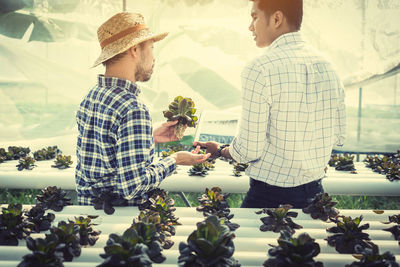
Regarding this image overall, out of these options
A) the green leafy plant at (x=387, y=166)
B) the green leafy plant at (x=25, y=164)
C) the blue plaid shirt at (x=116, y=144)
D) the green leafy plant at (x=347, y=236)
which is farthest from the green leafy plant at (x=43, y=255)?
the green leafy plant at (x=387, y=166)

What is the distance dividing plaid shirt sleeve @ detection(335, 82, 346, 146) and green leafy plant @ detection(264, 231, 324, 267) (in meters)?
1.13

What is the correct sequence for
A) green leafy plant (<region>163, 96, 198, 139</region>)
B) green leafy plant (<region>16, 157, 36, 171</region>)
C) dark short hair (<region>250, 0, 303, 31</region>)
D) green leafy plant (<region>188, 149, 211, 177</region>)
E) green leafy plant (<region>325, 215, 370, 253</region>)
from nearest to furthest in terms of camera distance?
green leafy plant (<region>325, 215, 370, 253</region>)
dark short hair (<region>250, 0, 303, 31</region>)
green leafy plant (<region>163, 96, 198, 139</region>)
green leafy plant (<region>188, 149, 211, 177</region>)
green leafy plant (<region>16, 157, 36, 171</region>)

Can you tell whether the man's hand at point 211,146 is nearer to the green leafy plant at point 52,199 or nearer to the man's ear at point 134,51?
the man's ear at point 134,51

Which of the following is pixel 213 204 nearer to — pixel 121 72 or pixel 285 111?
pixel 285 111

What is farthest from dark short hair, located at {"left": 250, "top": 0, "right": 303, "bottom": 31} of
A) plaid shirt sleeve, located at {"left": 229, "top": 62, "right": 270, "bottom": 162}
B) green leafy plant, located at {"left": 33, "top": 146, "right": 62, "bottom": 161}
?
green leafy plant, located at {"left": 33, "top": 146, "right": 62, "bottom": 161}

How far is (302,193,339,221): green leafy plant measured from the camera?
1958mm

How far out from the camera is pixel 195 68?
5000 mm

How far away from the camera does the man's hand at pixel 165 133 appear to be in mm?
2920

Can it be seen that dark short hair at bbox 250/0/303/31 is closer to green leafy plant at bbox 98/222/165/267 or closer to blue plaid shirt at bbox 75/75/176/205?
blue plaid shirt at bbox 75/75/176/205

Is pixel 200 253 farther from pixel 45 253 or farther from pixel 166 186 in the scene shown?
pixel 166 186

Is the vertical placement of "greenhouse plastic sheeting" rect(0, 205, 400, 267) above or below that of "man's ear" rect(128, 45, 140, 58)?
below

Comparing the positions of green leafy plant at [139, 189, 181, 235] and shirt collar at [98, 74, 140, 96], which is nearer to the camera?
green leafy plant at [139, 189, 181, 235]

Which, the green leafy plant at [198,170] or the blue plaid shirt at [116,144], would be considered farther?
the green leafy plant at [198,170]

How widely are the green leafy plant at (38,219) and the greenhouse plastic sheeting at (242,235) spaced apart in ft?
0.17
